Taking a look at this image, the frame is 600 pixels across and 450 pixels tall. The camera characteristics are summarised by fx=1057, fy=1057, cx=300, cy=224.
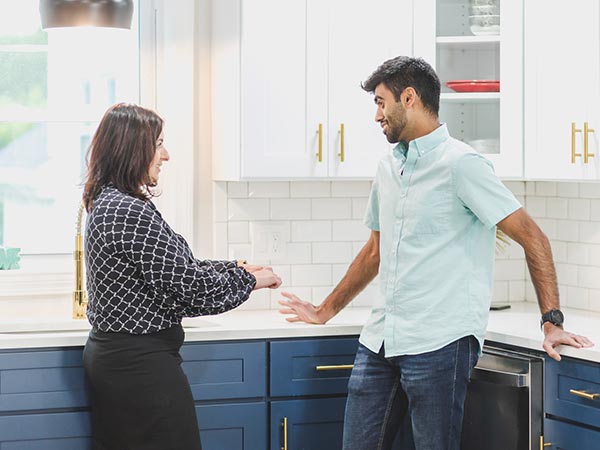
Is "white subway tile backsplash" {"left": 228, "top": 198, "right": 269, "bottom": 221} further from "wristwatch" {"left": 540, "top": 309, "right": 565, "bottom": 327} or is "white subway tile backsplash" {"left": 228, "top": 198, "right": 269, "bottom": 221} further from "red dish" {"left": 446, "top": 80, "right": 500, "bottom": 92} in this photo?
"wristwatch" {"left": 540, "top": 309, "right": 565, "bottom": 327}

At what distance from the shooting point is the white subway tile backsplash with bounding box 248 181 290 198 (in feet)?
13.0

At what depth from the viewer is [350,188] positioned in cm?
407

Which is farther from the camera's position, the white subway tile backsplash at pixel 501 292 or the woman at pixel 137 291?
the white subway tile backsplash at pixel 501 292

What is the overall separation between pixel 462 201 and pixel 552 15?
0.96 m

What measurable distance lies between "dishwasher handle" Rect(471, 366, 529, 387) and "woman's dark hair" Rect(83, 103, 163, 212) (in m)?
1.17

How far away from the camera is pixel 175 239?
290cm

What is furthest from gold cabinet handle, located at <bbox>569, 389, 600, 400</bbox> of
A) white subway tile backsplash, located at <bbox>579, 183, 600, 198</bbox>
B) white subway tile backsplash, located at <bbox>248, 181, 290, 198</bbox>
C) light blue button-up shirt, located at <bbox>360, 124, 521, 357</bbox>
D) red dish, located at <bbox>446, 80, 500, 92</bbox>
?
white subway tile backsplash, located at <bbox>248, 181, 290, 198</bbox>

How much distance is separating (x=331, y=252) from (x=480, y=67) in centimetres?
89

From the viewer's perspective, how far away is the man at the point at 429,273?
116 inches

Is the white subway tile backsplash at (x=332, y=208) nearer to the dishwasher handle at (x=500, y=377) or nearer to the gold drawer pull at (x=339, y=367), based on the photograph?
the gold drawer pull at (x=339, y=367)

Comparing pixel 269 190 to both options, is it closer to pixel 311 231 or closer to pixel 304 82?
pixel 311 231

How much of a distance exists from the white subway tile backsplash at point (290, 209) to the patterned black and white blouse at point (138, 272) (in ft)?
3.36

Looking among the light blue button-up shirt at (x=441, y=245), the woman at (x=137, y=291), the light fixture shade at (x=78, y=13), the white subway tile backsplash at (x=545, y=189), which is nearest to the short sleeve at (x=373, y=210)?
the light blue button-up shirt at (x=441, y=245)

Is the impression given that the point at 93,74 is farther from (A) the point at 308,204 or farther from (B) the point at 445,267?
(B) the point at 445,267
